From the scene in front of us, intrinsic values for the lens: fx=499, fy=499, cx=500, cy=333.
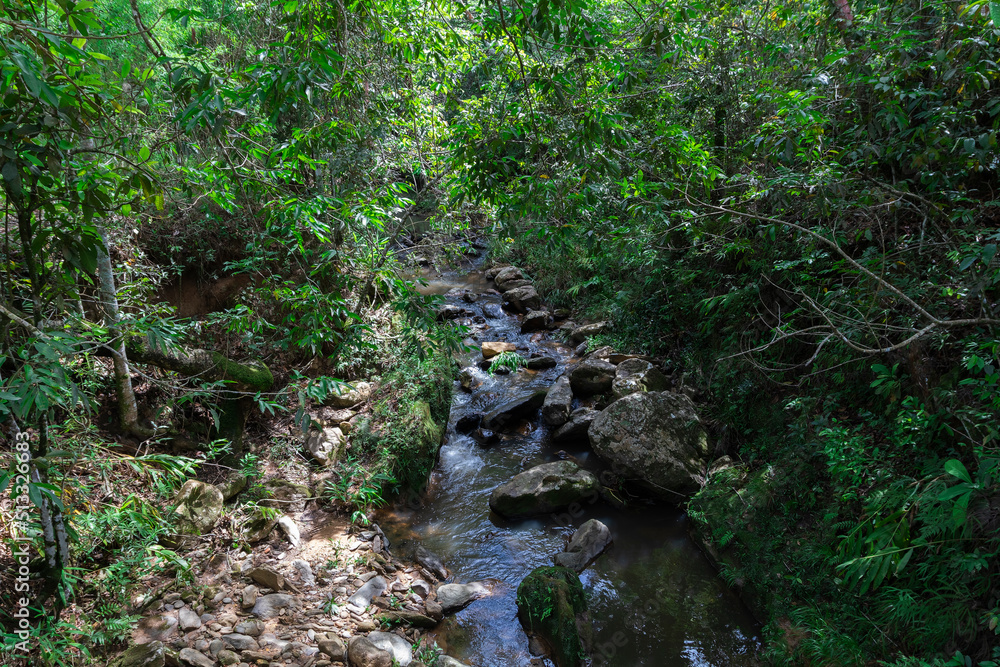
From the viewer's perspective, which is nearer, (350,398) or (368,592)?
(368,592)

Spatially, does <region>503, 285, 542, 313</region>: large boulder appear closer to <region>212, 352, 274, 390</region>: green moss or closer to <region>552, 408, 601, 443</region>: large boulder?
<region>552, 408, 601, 443</region>: large boulder

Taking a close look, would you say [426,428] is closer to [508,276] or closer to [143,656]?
[143,656]

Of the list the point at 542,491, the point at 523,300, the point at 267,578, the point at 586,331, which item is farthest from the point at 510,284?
the point at 267,578

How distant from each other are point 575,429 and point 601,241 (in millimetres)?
2890

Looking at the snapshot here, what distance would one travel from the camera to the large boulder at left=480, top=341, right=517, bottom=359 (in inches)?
340

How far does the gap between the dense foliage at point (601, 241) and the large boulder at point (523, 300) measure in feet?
14.8

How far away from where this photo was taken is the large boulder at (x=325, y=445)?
5.35m

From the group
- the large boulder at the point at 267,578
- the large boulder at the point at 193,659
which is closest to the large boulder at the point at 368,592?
the large boulder at the point at 267,578

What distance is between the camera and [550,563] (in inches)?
186

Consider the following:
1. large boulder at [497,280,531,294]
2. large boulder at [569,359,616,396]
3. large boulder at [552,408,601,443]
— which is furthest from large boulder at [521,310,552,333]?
large boulder at [552,408,601,443]

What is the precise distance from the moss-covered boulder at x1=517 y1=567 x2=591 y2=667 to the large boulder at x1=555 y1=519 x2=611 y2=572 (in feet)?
1.30

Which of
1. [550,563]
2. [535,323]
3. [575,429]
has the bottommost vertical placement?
[550,563]

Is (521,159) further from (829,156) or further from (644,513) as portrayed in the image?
(644,513)

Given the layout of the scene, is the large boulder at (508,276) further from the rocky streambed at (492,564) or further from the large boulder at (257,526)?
the large boulder at (257,526)
